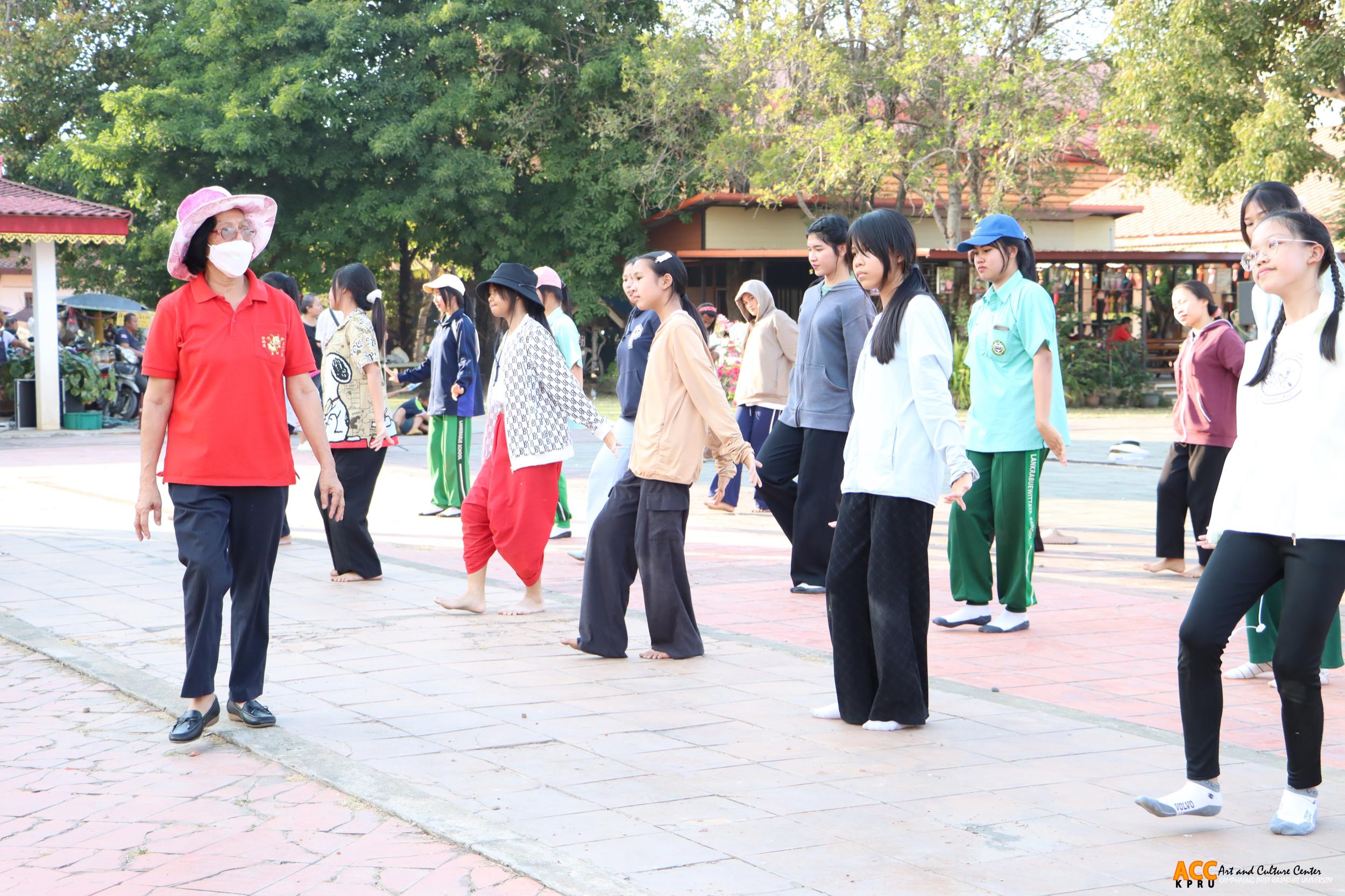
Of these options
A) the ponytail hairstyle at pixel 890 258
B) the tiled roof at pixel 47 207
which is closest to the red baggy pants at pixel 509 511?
the ponytail hairstyle at pixel 890 258

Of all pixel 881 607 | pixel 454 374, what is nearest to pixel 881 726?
pixel 881 607

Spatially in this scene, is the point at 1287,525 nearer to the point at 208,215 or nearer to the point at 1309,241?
the point at 1309,241

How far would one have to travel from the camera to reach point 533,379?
23.2ft

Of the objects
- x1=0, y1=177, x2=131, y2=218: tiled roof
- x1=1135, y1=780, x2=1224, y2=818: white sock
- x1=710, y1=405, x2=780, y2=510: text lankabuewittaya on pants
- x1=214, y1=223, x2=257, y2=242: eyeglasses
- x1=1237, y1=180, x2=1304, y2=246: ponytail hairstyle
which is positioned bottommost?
x1=1135, y1=780, x2=1224, y2=818: white sock

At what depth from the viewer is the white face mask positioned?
4949 mm

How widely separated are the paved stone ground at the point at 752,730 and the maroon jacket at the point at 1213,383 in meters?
0.88

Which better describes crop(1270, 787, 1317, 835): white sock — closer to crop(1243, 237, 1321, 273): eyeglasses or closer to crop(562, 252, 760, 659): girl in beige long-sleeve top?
crop(1243, 237, 1321, 273): eyeglasses

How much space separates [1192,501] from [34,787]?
6355mm

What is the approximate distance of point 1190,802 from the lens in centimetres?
400

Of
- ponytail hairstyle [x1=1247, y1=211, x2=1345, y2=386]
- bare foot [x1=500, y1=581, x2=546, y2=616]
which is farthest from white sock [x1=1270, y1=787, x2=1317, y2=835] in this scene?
bare foot [x1=500, y1=581, x2=546, y2=616]

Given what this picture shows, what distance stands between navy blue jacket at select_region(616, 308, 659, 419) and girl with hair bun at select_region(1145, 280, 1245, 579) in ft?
9.61

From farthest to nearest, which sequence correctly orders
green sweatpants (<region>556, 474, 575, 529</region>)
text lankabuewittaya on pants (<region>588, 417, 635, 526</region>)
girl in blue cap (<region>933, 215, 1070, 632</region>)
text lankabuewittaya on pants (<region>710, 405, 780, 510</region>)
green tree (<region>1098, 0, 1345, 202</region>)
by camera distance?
green tree (<region>1098, 0, 1345, 202</region>)
text lankabuewittaya on pants (<region>710, 405, 780, 510</region>)
green sweatpants (<region>556, 474, 575, 529</region>)
text lankabuewittaya on pants (<region>588, 417, 635, 526</region>)
girl in blue cap (<region>933, 215, 1070, 632</region>)

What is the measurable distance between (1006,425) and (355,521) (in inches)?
143

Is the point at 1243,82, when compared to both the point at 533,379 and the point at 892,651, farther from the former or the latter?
the point at 892,651
